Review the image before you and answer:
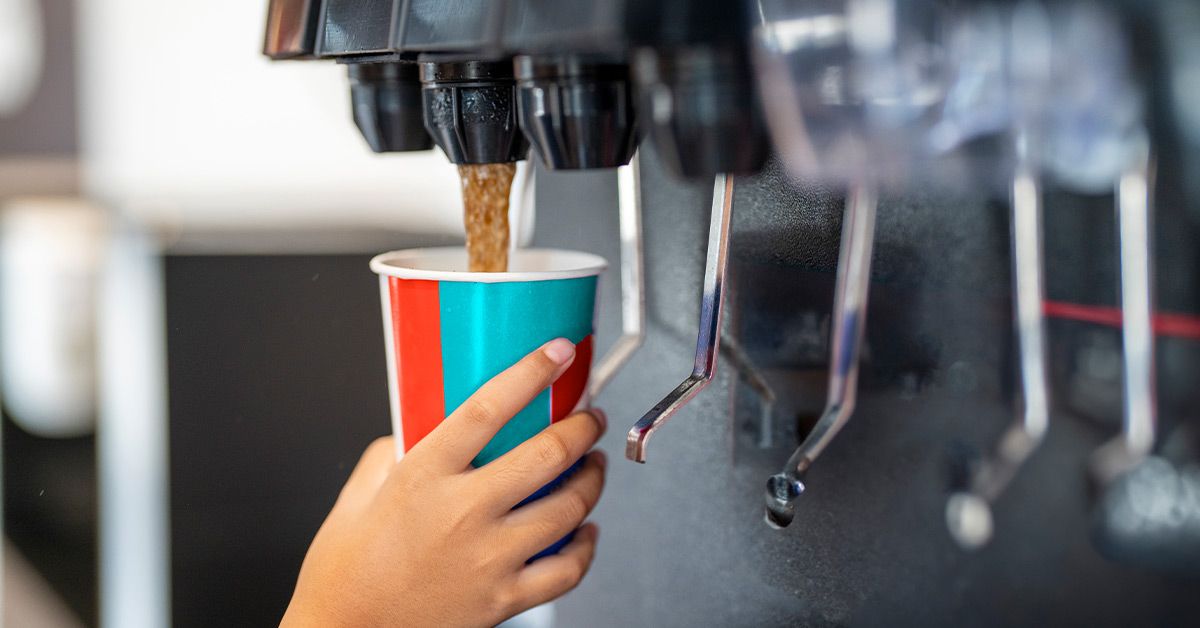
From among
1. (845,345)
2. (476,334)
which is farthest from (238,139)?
(845,345)

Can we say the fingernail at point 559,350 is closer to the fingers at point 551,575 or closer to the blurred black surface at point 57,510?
the fingers at point 551,575

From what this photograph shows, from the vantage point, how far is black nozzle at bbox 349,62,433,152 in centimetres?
54

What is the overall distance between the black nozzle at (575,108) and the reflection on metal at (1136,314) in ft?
0.67

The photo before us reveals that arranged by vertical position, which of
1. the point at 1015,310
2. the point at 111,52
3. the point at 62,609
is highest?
the point at 111,52

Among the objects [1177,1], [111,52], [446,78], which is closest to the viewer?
[1177,1]

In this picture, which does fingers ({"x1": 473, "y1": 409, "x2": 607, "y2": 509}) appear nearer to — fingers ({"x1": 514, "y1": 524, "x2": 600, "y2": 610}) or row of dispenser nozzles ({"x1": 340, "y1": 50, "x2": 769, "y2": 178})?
fingers ({"x1": 514, "y1": 524, "x2": 600, "y2": 610})

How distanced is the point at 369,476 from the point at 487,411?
18 centimetres

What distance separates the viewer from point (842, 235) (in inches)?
20.8

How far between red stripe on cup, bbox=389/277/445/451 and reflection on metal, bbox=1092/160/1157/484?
324 millimetres

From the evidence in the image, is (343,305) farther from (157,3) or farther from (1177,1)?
(1177,1)

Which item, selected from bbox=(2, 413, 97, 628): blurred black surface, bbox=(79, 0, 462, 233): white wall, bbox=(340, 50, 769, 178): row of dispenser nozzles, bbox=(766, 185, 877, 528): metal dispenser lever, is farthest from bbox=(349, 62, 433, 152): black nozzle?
bbox=(2, 413, 97, 628): blurred black surface

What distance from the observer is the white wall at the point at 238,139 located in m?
1.10

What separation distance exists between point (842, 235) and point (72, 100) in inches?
43.3

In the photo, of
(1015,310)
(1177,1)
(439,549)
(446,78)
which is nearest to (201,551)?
(439,549)
